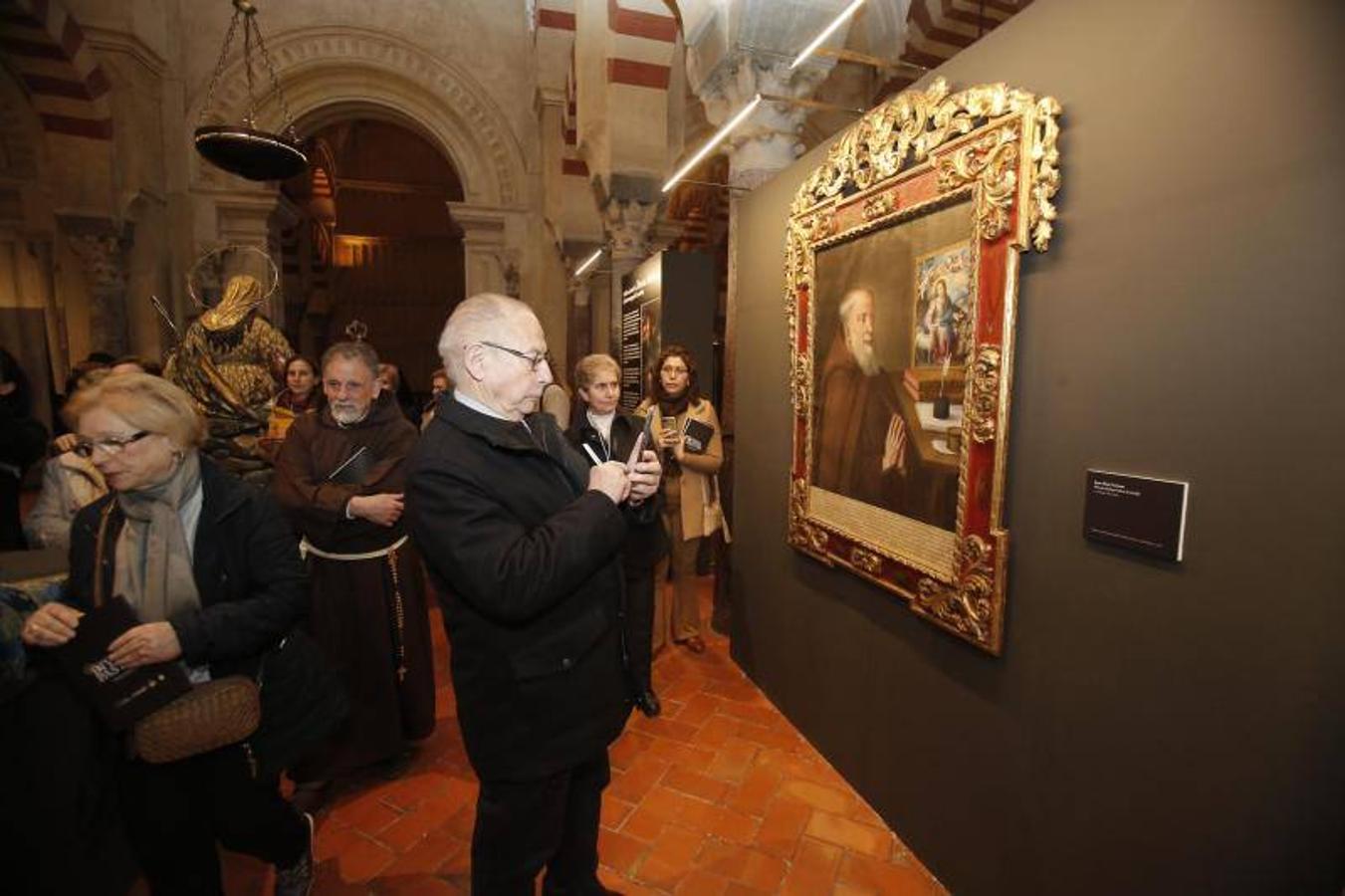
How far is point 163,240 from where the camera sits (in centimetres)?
757

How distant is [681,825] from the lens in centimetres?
250

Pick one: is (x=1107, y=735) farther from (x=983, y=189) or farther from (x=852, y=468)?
(x=983, y=189)

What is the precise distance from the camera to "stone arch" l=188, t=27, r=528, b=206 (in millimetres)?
7863

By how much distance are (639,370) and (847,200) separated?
3.25 m

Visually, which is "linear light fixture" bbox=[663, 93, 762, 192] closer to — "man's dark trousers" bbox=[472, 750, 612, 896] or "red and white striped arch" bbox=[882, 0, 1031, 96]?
"man's dark trousers" bbox=[472, 750, 612, 896]

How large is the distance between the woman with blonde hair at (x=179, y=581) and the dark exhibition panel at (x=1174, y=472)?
2.19 metres

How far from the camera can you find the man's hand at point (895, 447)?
86.8 inches

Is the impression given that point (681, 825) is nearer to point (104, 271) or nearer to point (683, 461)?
point (683, 461)

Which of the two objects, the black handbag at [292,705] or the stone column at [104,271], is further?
the stone column at [104,271]

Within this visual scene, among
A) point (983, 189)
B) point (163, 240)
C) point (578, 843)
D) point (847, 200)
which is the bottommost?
point (578, 843)

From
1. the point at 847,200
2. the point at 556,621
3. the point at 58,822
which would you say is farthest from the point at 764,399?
the point at 58,822

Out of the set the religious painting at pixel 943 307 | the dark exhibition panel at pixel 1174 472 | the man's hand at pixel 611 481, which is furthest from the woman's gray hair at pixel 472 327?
the dark exhibition panel at pixel 1174 472

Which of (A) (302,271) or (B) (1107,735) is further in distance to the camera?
(A) (302,271)

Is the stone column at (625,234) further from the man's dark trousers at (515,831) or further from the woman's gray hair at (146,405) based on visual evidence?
the man's dark trousers at (515,831)
